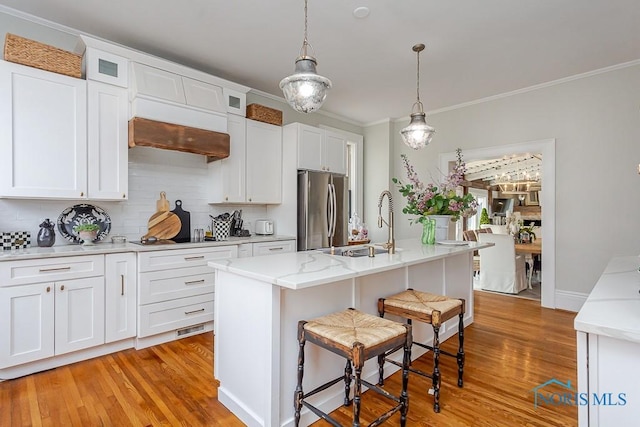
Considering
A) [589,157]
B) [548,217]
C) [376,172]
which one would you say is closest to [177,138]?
[376,172]

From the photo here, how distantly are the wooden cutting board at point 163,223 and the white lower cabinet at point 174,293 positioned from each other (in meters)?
0.51

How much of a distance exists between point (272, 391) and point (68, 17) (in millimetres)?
3285

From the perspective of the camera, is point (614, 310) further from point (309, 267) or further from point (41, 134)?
point (41, 134)

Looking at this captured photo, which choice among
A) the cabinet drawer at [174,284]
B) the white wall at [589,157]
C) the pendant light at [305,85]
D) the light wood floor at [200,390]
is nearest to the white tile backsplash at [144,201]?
the cabinet drawer at [174,284]

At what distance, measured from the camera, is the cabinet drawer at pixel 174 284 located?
2846mm

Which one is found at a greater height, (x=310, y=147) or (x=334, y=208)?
(x=310, y=147)

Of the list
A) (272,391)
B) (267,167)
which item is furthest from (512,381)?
(267,167)

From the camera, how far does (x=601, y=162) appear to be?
146 inches

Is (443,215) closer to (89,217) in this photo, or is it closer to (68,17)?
(89,217)

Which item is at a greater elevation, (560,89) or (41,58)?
(560,89)

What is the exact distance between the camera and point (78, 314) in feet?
8.35

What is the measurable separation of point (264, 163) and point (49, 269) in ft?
7.69

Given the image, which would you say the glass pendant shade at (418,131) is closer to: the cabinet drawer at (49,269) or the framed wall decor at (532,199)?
the cabinet drawer at (49,269)

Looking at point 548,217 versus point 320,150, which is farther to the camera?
point 320,150
